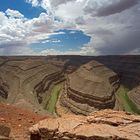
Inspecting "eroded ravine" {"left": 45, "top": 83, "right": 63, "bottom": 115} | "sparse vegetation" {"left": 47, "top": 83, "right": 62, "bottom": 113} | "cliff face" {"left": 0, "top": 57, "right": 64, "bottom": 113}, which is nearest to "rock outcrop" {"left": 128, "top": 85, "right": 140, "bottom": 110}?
"eroded ravine" {"left": 45, "top": 83, "right": 63, "bottom": 115}

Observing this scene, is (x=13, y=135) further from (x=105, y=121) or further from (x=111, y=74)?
(x=111, y=74)

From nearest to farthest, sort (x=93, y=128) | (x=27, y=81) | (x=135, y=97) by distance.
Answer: (x=93, y=128) < (x=135, y=97) < (x=27, y=81)

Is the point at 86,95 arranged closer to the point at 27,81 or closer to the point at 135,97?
the point at 135,97

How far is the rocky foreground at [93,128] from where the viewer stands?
8.85 meters

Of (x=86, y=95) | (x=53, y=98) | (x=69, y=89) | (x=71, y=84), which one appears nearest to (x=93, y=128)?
(x=86, y=95)

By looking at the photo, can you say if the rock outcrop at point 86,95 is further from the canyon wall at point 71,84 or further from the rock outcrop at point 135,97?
the rock outcrop at point 135,97

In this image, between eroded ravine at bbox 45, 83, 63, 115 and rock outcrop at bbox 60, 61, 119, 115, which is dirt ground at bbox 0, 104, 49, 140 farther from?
eroded ravine at bbox 45, 83, 63, 115

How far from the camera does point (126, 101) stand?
89.4 meters

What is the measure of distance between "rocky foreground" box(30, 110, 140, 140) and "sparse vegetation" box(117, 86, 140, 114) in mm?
67112

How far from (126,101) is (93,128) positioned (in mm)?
81764

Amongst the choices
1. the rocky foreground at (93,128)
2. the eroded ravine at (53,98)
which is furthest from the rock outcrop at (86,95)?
the rocky foreground at (93,128)

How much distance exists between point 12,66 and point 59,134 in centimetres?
10411

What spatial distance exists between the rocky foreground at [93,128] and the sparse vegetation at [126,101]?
6711 centimetres

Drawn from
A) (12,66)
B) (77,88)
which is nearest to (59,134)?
(77,88)
